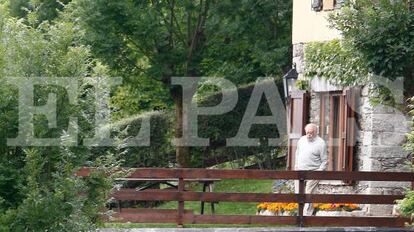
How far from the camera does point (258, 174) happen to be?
659 inches

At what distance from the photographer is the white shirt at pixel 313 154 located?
1869 cm

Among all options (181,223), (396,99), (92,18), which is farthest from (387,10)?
(92,18)

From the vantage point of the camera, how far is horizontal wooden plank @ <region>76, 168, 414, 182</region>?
16473 mm

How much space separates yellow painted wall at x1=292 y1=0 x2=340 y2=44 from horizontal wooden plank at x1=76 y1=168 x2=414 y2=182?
13.2ft

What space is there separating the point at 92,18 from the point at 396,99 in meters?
11.5

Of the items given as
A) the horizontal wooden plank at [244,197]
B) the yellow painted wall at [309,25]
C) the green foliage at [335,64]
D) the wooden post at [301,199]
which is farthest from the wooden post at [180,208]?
the yellow painted wall at [309,25]

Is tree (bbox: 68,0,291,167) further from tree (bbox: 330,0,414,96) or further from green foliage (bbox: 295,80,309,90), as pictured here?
tree (bbox: 330,0,414,96)

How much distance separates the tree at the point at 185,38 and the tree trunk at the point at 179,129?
2 cm

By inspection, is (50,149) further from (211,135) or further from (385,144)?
(211,135)

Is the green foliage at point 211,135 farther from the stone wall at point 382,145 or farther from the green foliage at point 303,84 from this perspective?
the stone wall at point 382,145

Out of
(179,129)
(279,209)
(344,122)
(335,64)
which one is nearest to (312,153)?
(279,209)

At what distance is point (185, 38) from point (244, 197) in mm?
12969

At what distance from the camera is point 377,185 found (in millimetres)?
19109

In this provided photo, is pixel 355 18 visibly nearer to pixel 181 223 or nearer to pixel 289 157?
pixel 181 223
